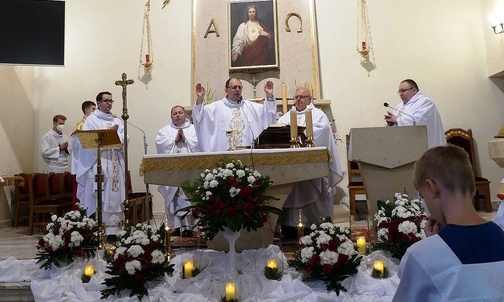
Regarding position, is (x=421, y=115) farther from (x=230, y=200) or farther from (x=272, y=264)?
(x=230, y=200)

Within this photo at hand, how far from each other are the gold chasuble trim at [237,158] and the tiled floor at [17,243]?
200cm

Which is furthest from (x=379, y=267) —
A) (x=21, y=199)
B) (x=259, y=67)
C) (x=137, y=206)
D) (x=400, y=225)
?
(x=21, y=199)

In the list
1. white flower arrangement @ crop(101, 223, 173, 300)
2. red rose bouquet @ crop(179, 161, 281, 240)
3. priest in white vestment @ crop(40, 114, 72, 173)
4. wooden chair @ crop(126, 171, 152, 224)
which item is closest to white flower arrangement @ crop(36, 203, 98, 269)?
white flower arrangement @ crop(101, 223, 173, 300)

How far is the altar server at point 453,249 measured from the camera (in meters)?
1.24

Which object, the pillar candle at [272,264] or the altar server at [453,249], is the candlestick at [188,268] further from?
the altar server at [453,249]

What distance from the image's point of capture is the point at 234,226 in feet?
10.9

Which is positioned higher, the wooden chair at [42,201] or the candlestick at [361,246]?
the wooden chair at [42,201]

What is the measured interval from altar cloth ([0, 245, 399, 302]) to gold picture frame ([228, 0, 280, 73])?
5147 millimetres

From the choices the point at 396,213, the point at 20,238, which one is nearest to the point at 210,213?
Result: the point at 396,213

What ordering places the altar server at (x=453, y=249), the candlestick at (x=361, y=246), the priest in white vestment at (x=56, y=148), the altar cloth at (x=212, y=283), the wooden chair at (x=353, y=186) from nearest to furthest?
the altar server at (x=453, y=249) < the altar cloth at (x=212, y=283) < the candlestick at (x=361, y=246) < the wooden chair at (x=353, y=186) < the priest in white vestment at (x=56, y=148)

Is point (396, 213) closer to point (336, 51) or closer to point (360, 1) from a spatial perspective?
point (336, 51)

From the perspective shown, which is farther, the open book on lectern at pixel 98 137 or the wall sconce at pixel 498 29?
the wall sconce at pixel 498 29

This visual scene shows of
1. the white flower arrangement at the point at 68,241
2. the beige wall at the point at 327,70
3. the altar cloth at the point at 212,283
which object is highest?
the beige wall at the point at 327,70

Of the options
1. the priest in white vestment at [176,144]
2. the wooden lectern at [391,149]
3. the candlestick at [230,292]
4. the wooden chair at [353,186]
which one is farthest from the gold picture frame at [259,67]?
the candlestick at [230,292]
